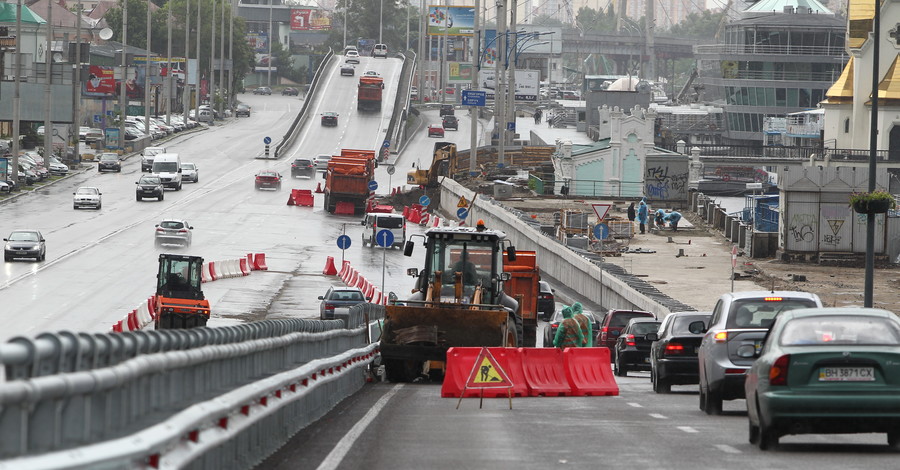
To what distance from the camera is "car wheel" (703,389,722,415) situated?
1730cm

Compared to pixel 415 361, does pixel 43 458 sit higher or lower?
higher

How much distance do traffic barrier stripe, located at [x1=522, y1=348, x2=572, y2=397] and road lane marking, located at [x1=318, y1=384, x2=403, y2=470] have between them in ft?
8.88

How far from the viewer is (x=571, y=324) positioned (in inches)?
907

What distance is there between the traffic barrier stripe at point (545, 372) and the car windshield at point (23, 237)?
3653 cm

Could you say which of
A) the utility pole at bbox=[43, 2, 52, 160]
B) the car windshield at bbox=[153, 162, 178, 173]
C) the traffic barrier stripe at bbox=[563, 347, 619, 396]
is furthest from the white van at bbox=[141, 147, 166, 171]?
the traffic barrier stripe at bbox=[563, 347, 619, 396]

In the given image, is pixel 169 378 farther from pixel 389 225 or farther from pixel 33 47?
pixel 33 47

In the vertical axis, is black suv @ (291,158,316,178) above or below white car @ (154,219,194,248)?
above

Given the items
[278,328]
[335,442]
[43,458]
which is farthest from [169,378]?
[278,328]

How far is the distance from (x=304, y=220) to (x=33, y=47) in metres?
57.9

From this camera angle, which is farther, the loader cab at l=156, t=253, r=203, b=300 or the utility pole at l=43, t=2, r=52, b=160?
the utility pole at l=43, t=2, r=52, b=160

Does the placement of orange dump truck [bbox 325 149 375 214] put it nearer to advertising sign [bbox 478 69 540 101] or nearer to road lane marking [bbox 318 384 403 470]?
road lane marking [bbox 318 384 403 470]

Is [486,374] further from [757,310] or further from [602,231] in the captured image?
[602,231]

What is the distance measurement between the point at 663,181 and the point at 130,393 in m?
81.4

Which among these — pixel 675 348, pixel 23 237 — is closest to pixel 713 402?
pixel 675 348
